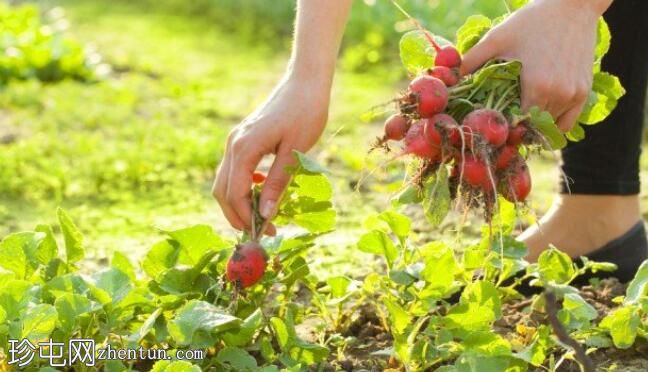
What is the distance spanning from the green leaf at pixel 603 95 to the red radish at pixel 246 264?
72cm

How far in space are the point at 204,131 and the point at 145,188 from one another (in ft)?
2.25

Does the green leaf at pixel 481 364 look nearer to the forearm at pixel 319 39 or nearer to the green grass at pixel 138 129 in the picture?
the forearm at pixel 319 39

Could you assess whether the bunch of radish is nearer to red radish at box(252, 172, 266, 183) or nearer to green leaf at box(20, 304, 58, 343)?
red radish at box(252, 172, 266, 183)

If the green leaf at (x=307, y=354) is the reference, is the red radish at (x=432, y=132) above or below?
above

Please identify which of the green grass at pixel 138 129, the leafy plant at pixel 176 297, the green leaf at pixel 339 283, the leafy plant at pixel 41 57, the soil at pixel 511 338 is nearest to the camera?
the leafy plant at pixel 176 297

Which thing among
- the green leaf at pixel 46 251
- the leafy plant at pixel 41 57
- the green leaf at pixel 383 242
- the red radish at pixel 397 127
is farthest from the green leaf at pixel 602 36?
the leafy plant at pixel 41 57

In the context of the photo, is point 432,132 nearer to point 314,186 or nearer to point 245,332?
point 314,186

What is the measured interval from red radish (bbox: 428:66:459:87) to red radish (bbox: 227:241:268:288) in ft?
1.53

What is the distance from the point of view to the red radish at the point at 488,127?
1941 millimetres

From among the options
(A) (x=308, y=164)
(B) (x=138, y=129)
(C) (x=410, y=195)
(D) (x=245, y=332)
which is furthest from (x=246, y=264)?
(B) (x=138, y=129)

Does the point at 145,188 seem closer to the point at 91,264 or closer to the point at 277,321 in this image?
the point at 91,264

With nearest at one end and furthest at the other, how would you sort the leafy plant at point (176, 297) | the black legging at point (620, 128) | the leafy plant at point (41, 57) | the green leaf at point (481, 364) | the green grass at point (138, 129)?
the green leaf at point (481, 364), the leafy plant at point (176, 297), the black legging at point (620, 128), the green grass at point (138, 129), the leafy plant at point (41, 57)

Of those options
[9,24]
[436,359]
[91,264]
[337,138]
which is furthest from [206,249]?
[9,24]

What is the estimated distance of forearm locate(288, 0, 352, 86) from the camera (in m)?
2.04
